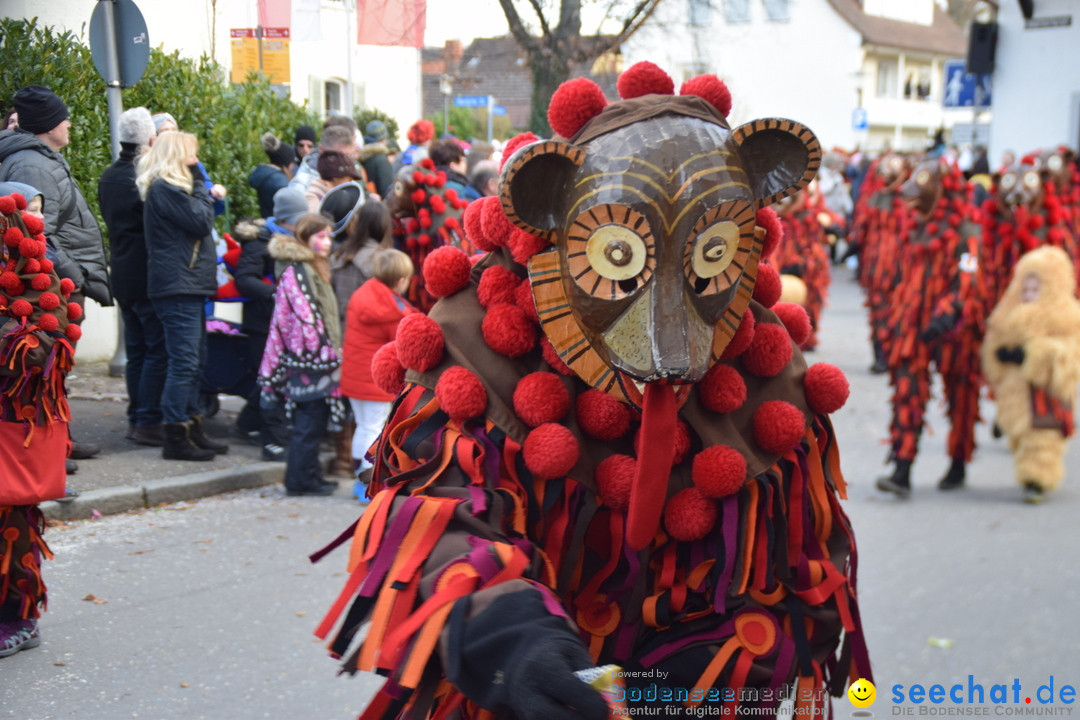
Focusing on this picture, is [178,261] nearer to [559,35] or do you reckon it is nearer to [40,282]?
[40,282]

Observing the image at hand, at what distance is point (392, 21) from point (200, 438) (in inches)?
181

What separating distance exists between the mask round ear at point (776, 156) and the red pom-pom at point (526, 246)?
1.24 feet

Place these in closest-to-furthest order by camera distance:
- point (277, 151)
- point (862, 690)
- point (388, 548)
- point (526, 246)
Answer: point (388, 548) → point (526, 246) → point (862, 690) → point (277, 151)

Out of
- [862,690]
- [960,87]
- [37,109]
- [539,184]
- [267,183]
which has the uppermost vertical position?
[960,87]

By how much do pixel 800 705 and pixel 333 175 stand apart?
5.75m

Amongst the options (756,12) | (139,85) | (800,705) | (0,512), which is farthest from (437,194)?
(756,12)

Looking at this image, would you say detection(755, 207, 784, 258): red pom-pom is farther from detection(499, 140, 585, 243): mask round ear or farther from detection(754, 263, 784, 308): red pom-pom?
detection(499, 140, 585, 243): mask round ear

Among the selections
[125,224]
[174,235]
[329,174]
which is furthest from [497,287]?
[329,174]

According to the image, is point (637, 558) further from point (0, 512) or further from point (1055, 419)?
point (1055, 419)

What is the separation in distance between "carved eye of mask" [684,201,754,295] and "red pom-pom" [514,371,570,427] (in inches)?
12.1

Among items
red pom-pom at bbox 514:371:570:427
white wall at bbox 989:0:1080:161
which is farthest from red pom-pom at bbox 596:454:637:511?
white wall at bbox 989:0:1080:161

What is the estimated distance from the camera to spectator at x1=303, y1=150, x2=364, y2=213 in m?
7.11

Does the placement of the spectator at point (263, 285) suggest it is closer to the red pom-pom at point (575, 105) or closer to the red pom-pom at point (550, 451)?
the red pom-pom at point (575, 105)

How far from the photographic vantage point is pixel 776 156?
1.85m
